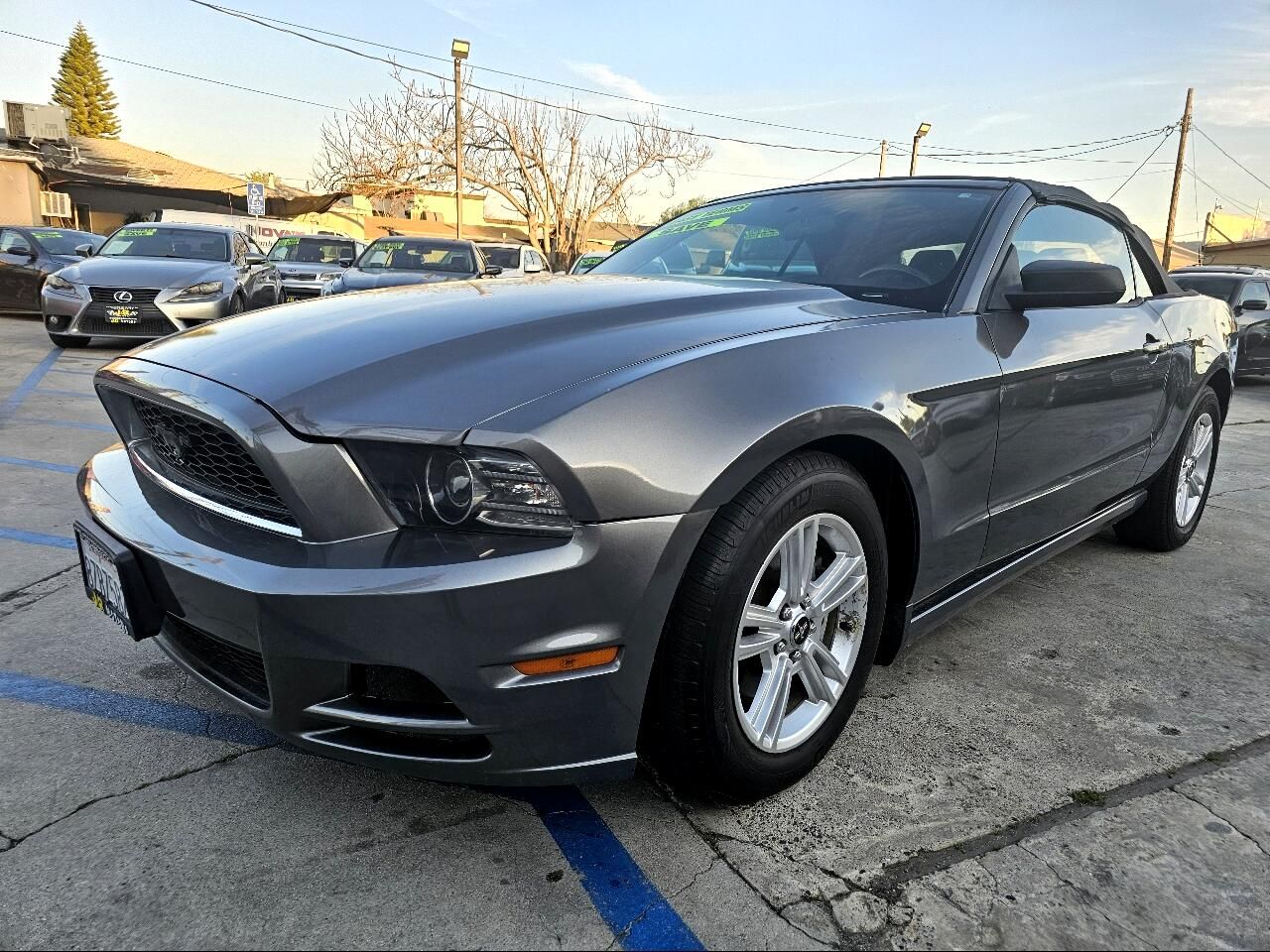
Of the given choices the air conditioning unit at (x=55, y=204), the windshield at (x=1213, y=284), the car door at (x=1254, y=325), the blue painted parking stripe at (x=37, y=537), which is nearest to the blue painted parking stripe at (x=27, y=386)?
the blue painted parking stripe at (x=37, y=537)

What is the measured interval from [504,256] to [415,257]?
6.29m

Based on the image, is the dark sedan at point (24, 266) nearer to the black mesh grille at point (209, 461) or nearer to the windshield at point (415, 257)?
the windshield at point (415, 257)

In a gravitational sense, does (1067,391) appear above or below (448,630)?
above

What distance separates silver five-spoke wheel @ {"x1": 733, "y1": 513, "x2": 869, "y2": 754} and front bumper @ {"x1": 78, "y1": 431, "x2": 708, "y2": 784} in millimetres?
318

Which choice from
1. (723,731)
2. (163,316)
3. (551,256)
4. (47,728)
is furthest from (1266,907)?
(551,256)

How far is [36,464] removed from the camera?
16.1 feet

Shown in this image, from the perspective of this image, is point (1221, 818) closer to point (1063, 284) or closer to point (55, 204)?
point (1063, 284)

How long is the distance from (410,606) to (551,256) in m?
33.8

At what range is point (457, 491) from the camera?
1.58m

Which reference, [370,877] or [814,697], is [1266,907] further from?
[370,877]

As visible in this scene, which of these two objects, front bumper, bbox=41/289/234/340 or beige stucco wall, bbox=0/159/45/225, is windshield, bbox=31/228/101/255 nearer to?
front bumper, bbox=41/289/234/340

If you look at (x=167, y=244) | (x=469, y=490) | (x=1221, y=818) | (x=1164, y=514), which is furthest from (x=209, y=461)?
(x=167, y=244)

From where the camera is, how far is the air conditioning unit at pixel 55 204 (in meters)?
26.8

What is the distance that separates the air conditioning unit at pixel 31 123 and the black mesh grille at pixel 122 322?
25.1m
